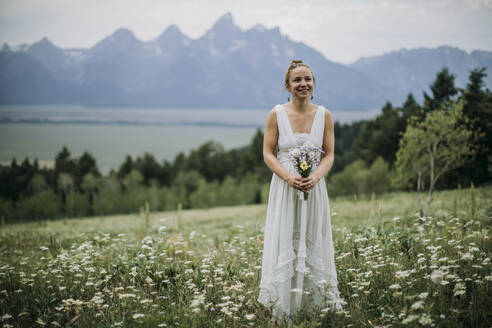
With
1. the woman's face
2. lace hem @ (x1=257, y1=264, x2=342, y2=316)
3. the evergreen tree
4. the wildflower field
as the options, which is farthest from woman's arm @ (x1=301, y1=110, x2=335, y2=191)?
the evergreen tree

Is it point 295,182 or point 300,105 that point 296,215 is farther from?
point 300,105

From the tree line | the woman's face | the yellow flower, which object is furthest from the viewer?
the tree line

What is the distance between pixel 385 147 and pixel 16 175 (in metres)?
73.3

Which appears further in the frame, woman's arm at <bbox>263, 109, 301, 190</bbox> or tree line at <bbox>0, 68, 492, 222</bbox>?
tree line at <bbox>0, 68, 492, 222</bbox>

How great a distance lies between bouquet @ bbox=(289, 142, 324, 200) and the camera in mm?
3590

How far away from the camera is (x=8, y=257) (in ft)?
28.8

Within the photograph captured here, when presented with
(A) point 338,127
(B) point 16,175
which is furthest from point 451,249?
(A) point 338,127

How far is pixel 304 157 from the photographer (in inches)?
142

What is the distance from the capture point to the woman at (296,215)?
12.8 feet

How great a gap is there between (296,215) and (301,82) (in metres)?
1.55

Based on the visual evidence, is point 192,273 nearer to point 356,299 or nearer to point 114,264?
point 114,264

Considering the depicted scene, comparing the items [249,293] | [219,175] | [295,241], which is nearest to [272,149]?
[295,241]

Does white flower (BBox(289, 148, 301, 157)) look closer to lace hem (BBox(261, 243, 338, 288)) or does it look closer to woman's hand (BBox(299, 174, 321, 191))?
woman's hand (BBox(299, 174, 321, 191))

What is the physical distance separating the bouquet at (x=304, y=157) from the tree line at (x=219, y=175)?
25.3m
